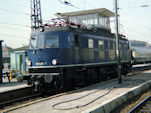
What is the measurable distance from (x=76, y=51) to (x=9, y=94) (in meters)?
4.43

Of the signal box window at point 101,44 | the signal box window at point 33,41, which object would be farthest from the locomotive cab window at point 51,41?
the signal box window at point 101,44

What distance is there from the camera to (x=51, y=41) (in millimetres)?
10914

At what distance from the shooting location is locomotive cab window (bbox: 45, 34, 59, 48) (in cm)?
1080

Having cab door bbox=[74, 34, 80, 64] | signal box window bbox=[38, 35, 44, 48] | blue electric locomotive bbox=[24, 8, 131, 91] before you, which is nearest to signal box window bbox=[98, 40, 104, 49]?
blue electric locomotive bbox=[24, 8, 131, 91]

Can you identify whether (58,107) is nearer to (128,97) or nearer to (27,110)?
(27,110)

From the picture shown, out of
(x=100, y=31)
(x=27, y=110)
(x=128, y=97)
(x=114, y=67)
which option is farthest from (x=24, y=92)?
(x=114, y=67)

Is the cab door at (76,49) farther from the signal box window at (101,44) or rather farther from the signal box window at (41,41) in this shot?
the signal box window at (101,44)

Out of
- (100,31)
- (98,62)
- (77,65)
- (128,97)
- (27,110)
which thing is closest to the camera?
(27,110)

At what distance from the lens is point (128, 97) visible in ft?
A: 30.3

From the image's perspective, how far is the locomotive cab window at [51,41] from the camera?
1080 cm

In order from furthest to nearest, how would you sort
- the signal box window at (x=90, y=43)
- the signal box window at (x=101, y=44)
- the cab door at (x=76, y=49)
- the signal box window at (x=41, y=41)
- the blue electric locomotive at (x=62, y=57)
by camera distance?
the signal box window at (x=101, y=44) < the signal box window at (x=90, y=43) < the cab door at (x=76, y=49) < the signal box window at (x=41, y=41) < the blue electric locomotive at (x=62, y=57)

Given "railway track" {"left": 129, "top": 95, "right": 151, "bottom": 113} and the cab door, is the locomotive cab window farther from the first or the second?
"railway track" {"left": 129, "top": 95, "right": 151, "bottom": 113}

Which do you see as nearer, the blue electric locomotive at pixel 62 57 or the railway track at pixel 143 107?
the railway track at pixel 143 107

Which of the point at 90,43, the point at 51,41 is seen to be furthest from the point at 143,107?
the point at 90,43
